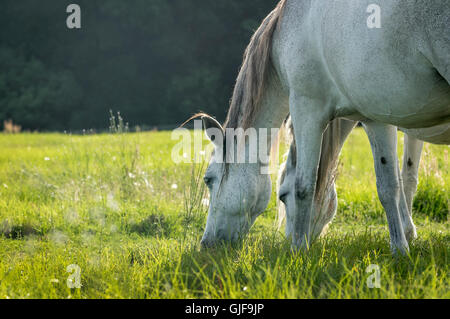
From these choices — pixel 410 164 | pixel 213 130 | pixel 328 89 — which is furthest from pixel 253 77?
pixel 410 164

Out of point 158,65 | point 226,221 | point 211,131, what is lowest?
point 226,221

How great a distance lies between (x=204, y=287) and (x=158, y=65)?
103 feet

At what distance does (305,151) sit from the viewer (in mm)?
3006

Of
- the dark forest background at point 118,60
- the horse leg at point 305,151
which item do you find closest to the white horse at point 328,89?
the horse leg at point 305,151

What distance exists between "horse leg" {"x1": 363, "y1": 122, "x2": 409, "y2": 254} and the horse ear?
3.47ft

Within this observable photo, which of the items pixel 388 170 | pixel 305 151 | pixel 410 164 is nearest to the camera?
pixel 305 151

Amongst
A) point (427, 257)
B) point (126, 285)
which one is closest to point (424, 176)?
point (427, 257)

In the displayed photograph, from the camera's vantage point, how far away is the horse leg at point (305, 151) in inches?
115

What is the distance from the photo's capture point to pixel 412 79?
2180 millimetres

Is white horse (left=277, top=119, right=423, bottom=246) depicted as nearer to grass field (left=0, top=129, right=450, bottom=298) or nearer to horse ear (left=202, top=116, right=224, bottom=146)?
grass field (left=0, top=129, right=450, bottom=298)

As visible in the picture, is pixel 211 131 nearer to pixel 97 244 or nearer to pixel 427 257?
pixel 97 244

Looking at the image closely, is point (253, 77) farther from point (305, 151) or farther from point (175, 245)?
point (175, 245)

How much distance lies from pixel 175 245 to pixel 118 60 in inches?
1214

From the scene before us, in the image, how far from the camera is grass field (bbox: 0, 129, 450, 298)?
7.43ft
